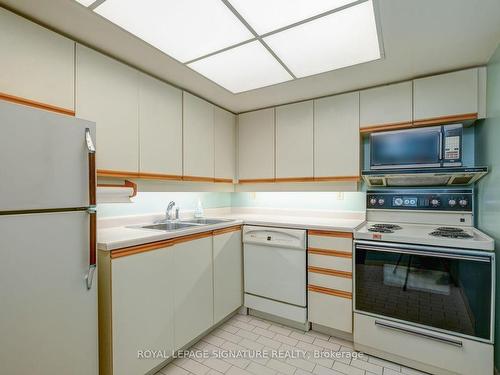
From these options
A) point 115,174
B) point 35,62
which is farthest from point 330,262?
point 35,62

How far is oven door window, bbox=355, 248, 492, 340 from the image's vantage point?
158 cm

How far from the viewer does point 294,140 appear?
269 centimetres

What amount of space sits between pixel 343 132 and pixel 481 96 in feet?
3.28

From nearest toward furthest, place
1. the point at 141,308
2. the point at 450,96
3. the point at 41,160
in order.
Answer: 1. the point at 41,160
2. the point at 141,308
3. the point at 450,96

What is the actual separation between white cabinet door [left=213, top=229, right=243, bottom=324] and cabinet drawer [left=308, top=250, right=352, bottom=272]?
71 cm

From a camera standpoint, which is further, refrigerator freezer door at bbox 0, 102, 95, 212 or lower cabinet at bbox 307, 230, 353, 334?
lower cabinet at bbox 307, 230, 353, 334

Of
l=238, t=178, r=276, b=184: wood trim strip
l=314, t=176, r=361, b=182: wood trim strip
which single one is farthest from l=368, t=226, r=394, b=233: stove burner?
l=238, t=178, r=276, b=184: wood trim strip

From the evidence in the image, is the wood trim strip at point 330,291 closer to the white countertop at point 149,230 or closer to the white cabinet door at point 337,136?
the white countertop at point 149,230

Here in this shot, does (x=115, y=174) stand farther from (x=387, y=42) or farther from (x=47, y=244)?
(x=387, y=42)

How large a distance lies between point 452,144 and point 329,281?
1.45 metres

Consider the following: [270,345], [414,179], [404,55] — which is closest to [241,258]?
[270,345]

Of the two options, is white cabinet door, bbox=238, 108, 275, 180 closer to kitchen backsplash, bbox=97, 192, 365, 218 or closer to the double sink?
kitchen backsplash, bbox=97, 192, 365, 218

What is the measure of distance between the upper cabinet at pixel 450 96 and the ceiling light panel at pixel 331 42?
63 centimetres

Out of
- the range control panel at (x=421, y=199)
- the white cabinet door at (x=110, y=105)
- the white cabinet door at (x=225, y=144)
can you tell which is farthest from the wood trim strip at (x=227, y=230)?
the range control panel at (x=421, y=199)
